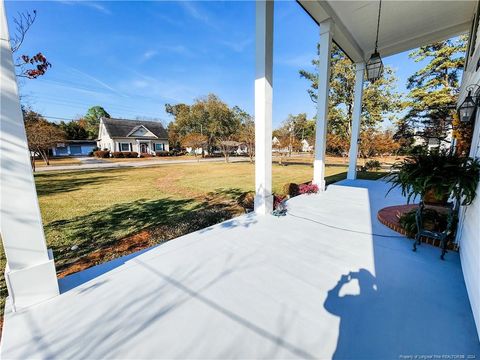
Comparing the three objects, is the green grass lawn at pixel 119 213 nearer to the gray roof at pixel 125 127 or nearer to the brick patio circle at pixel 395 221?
the brick patio circle at pixel 395 221

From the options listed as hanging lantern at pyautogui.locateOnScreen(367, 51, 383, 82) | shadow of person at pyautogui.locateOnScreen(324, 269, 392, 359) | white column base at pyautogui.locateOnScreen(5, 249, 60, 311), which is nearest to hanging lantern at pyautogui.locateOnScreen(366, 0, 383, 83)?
hanging lantern at pyautogui.locateOnScreen(367, 51, 383, 82)

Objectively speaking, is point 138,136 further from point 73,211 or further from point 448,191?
point 448,191

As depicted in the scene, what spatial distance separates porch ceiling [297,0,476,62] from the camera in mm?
4617

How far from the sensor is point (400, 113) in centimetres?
1323

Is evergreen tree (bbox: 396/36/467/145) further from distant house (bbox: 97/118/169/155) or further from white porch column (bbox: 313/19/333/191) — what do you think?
distant house (bbox: 97/118/169/155)

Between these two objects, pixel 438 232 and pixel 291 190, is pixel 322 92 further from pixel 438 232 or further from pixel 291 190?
pixel 438 232

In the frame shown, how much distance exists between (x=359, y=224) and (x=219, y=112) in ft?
85.2

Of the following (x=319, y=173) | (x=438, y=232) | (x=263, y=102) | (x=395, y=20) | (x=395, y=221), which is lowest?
(x=395, y=221)

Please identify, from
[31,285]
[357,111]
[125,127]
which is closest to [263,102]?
[31,285]

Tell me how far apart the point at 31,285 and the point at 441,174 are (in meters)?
4.29

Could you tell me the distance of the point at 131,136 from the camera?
86.7 feet

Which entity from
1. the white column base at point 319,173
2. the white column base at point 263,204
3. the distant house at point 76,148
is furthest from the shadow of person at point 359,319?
the distant house at point 76,148

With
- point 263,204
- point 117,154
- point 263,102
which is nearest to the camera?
point 263,102

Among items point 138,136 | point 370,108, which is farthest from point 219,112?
point 370,108
